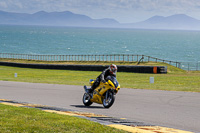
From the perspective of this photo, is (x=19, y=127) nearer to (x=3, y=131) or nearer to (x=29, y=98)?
(x=3, y=131)

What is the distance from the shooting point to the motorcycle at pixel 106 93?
12445 millimetres

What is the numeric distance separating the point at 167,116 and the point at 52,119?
12.2 feet

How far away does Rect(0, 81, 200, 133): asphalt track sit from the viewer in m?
10.5

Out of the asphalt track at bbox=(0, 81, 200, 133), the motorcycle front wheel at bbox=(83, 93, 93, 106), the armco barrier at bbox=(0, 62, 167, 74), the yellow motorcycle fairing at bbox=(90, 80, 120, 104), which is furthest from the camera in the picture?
the armco barrier at bbox=(0, 62, 167, 74)

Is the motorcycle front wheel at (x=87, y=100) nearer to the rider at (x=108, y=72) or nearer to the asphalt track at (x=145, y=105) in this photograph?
the asphalt track at (x=145, y=105)

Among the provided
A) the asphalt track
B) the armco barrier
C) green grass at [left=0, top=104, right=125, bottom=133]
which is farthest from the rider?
the armco barrier

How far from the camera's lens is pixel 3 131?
26.3 feet

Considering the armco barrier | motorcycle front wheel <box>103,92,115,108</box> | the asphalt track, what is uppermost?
the armco barrier

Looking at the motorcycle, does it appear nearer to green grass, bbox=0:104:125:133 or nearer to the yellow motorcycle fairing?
the yellow motorcycle fairing

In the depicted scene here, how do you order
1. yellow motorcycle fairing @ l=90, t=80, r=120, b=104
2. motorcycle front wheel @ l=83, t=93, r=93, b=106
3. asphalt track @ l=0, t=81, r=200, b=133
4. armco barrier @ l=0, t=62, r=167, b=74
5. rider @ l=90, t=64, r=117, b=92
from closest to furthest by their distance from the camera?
1. asphalt track @ l=0, t=81, r=200, b=133
2. yellow motorcycle fairing @ l=90, t=80, r=120, b=104
3. rider @ l=90, t=64, r=117, b=92
4. motorcycle front wheel @ l=83, t=93, r=93, b=106
5. armco barrier @ l=0, t=62, r=167, b=74

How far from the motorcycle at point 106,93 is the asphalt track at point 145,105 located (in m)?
0.29

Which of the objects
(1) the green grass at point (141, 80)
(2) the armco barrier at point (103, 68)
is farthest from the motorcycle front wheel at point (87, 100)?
(2) the armco barrier at point (103, 68)

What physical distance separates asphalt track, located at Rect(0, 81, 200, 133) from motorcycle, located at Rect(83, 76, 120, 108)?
0.29 m

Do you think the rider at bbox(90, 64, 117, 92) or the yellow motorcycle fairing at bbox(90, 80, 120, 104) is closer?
the yellow motorcycle fairing at bbox(90, 80, 120, 104)
